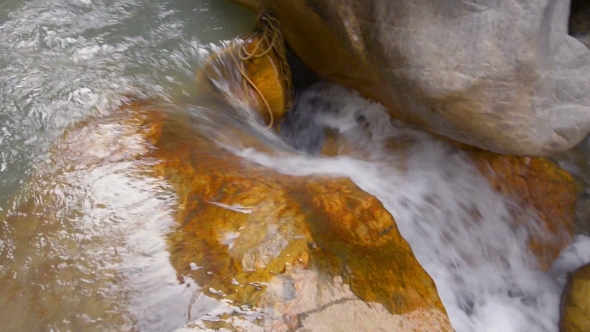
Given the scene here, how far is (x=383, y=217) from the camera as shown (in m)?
2.03

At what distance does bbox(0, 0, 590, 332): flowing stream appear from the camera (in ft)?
5.49

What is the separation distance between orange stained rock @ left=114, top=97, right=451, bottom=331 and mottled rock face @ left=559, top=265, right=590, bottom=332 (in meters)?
1.29

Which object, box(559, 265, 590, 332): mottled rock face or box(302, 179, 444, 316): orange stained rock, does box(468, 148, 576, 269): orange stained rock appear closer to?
box(559, 265, 590, 332): mottled rock face

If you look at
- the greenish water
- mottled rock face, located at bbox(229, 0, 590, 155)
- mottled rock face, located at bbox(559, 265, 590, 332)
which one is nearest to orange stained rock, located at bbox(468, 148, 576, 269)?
mottled rock face, located at bbox(559, 265, 590, 332)

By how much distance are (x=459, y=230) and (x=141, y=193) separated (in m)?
1.91

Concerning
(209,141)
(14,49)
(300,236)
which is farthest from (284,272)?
(14,49)

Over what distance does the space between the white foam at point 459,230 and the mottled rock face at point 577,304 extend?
0.26 feet

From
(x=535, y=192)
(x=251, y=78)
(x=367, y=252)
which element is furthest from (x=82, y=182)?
(x=535, y=192)

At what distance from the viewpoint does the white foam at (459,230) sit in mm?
2572

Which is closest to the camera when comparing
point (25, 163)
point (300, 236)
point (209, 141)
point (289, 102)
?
point (300, 236)

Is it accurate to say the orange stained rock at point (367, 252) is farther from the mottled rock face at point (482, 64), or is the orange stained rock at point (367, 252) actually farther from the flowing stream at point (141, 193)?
the mottled rock face at point (482, 64)

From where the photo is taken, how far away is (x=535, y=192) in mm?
2994

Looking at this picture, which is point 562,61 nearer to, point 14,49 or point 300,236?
point 300,236

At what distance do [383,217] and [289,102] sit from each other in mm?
1898
